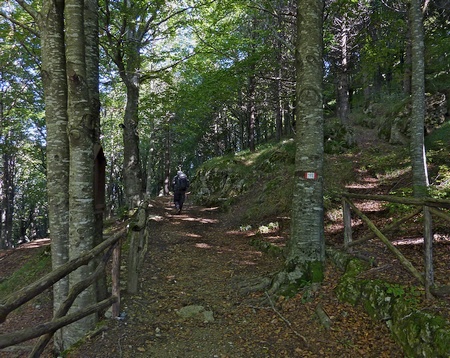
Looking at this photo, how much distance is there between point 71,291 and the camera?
3748 mm

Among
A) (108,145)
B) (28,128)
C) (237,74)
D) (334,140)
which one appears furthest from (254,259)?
(108,145)

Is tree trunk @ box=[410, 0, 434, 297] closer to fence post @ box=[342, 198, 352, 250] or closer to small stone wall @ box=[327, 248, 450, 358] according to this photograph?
fence post @ box=[342, 198, 352, 250]

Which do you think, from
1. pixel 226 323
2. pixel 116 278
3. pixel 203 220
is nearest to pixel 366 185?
pixel 203 220

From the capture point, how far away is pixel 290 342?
4152 mm

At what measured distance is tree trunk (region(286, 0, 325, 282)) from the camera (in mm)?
5543

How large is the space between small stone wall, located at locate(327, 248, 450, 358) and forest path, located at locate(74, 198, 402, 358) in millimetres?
157

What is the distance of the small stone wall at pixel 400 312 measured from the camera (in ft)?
9.91

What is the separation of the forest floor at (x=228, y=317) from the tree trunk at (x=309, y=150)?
1.90 ft

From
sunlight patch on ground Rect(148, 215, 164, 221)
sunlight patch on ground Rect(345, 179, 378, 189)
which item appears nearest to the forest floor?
sunlight patch on ground Rect(345, 179, 378, 189)

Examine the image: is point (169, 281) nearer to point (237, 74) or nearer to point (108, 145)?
point (237, 74)

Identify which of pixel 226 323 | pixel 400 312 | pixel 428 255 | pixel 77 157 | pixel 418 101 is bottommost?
pixel 226 323

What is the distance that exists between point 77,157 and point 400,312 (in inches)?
179

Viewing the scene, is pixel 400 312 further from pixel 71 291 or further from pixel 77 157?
pixel 77 157

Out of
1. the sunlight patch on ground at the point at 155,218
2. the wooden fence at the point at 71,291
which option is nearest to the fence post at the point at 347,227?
the wooden fence at the point at 71,291
